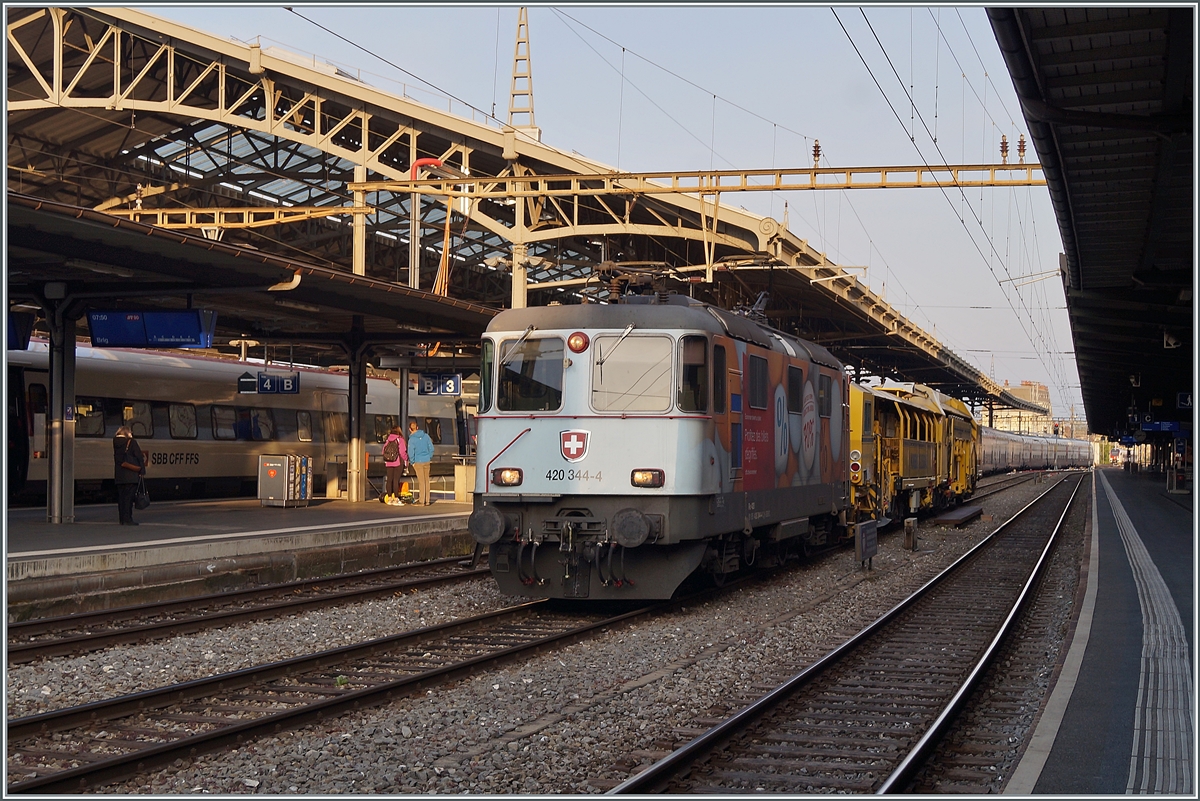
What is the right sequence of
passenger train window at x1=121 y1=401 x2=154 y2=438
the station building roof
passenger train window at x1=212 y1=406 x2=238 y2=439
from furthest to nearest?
passenger train window at x1=212 y1=406 x2=238 y2=439 < passenger train window at x1=121 y1=401 x2=154 y2=438 < the station building roof

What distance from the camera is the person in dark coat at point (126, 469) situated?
625 inches

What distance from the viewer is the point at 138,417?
22.4 meters

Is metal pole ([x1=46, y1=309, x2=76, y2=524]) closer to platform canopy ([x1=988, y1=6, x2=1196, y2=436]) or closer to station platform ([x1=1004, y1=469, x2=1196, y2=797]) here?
platform canopy ([x1=988, y1=6, x2=1196, y2=436])

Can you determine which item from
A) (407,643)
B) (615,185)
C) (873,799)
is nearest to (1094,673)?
(873,799)

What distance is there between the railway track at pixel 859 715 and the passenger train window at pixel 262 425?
54.8 feet

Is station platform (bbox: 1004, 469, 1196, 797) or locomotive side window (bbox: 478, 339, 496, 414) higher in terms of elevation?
locomotive side window (bbox: 478, 339, 496, 414)

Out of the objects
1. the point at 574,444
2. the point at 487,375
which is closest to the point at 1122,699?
the point at 574,444

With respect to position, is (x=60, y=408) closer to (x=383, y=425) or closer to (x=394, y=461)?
(x=394, y=461)

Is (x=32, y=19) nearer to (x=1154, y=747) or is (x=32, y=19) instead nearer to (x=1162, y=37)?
(x=1162, y=37)

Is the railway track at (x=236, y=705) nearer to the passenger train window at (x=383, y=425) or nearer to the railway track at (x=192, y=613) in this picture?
the railway track at (x=192, y=613)

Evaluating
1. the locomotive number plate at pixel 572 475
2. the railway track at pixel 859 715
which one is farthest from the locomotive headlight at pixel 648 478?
the railway track at pixel 859 715

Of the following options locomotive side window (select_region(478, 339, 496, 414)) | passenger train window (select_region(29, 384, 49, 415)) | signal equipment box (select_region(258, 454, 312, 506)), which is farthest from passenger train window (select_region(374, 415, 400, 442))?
locomotive side window (select_region(478, 339, 496, 414))

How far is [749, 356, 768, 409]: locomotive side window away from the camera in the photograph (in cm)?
1262

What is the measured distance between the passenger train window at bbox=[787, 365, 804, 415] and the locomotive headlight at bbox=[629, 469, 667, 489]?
11.9ft
